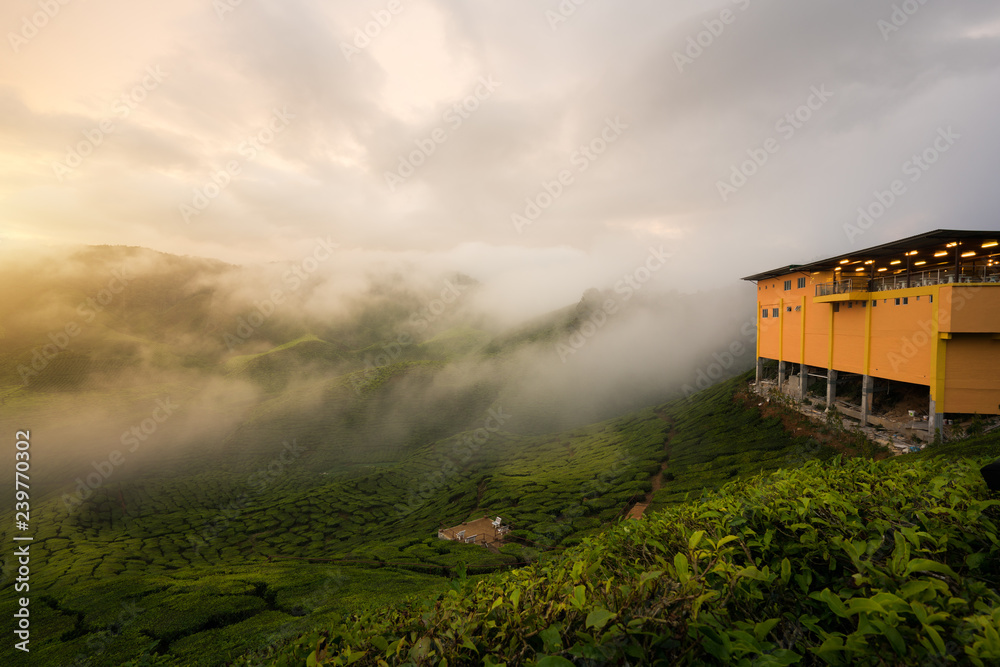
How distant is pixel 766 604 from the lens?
2322 millimetres

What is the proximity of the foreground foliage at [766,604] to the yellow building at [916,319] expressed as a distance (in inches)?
843

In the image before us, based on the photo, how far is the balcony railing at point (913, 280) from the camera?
17281mm

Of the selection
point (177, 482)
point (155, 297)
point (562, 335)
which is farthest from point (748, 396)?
point (155, 297)

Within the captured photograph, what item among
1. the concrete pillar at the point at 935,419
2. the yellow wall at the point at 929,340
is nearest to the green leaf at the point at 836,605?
the yellow wall at the point at 929,340

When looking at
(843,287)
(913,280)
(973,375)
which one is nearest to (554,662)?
(973,375)

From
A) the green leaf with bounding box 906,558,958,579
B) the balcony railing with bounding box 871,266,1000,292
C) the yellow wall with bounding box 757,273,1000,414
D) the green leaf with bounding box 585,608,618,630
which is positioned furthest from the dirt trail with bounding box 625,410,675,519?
the green leaf with bounding box 585,608,618,630

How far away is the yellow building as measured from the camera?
17.0 metres

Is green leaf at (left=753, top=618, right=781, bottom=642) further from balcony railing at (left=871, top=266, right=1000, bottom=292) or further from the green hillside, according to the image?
balcony railing at (left=871, top=266, right=1000, bottom=292)

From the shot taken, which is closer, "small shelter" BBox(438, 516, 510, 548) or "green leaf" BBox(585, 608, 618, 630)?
"green leaf" BBox(585, 608, 618, 630)

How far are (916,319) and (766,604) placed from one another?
24.6 meters

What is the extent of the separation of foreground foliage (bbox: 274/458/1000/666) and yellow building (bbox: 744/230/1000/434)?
2141 centimetres

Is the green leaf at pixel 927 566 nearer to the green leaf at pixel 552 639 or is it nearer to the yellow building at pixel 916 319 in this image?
the green leaf at pixel 552 639

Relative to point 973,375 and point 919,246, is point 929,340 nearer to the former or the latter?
point 973,375

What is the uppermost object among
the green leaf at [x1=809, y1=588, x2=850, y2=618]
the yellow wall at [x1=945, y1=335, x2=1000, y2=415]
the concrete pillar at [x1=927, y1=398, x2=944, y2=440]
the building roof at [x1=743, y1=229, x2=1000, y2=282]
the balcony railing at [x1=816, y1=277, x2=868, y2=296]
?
the building roof at [x1=743, y1=229, x2=1000, y2=282]
